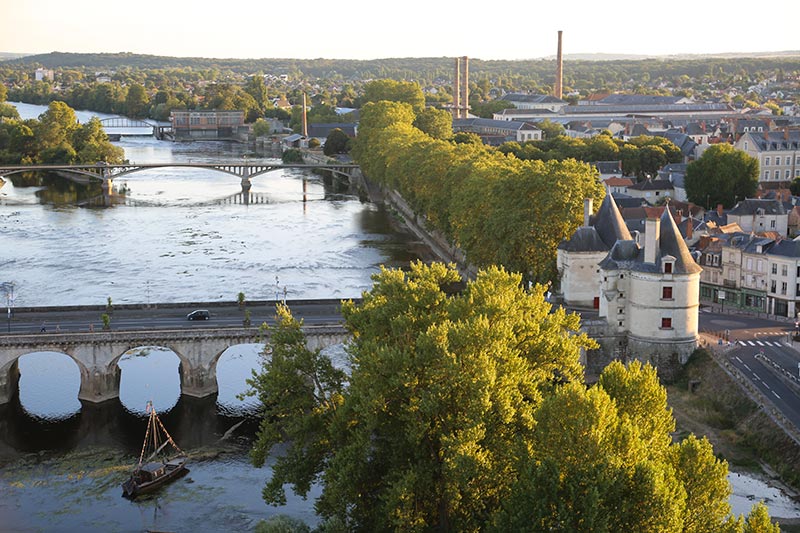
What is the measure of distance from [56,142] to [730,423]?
10737cm

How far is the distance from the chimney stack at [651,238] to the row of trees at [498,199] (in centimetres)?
858

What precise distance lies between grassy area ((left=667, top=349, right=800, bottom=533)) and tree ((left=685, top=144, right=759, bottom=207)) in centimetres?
3617

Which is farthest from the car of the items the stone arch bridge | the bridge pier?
the bridge pier

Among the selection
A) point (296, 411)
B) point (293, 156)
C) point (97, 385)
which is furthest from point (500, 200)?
point (293, 156)

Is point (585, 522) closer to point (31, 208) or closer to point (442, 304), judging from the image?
point (442, 304)

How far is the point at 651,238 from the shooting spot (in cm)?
4753

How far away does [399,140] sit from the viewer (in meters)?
109

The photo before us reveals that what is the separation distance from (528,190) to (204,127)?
139 m

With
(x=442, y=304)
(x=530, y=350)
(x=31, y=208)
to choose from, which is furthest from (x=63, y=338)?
(x=31, y=208)

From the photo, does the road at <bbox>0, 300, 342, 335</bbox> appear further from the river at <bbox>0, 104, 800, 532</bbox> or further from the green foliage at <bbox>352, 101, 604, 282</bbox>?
the green foliage at <bbox>352, 101, 604, 282</bbox>

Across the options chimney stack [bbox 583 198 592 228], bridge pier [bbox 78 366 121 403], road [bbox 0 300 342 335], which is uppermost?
chimney stack [bbox 583 198 592 228]

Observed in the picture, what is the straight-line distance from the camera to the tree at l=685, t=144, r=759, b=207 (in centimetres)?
8225

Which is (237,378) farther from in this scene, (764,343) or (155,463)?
(764,343)

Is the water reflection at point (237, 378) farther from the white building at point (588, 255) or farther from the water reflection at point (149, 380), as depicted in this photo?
the white building at point (588, 255)
